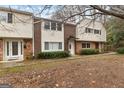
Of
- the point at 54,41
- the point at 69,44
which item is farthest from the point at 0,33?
the point at 69,44

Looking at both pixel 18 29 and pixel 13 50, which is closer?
pixel 18 29

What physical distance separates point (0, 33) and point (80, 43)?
52.0 feet

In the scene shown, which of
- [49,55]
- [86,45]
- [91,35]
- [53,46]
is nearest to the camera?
[49,55]

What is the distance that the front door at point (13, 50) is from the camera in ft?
77.6

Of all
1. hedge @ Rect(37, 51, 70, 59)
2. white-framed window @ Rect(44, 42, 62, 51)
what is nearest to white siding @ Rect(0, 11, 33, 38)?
hedge @ Rect(37, 51, 70, 59)

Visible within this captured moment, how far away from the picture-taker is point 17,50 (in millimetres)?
24641

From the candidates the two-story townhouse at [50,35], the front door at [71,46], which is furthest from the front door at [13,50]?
the front door at [71,46]

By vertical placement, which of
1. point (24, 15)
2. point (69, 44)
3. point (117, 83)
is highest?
point (24, 15)

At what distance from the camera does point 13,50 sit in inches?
953

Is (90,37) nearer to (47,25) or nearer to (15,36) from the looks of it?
(47,25)

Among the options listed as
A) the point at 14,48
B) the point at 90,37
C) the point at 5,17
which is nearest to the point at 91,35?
the point at 90,37

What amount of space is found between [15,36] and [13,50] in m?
1.60

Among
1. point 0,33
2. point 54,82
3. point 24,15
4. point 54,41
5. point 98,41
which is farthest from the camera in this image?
point 98,41
